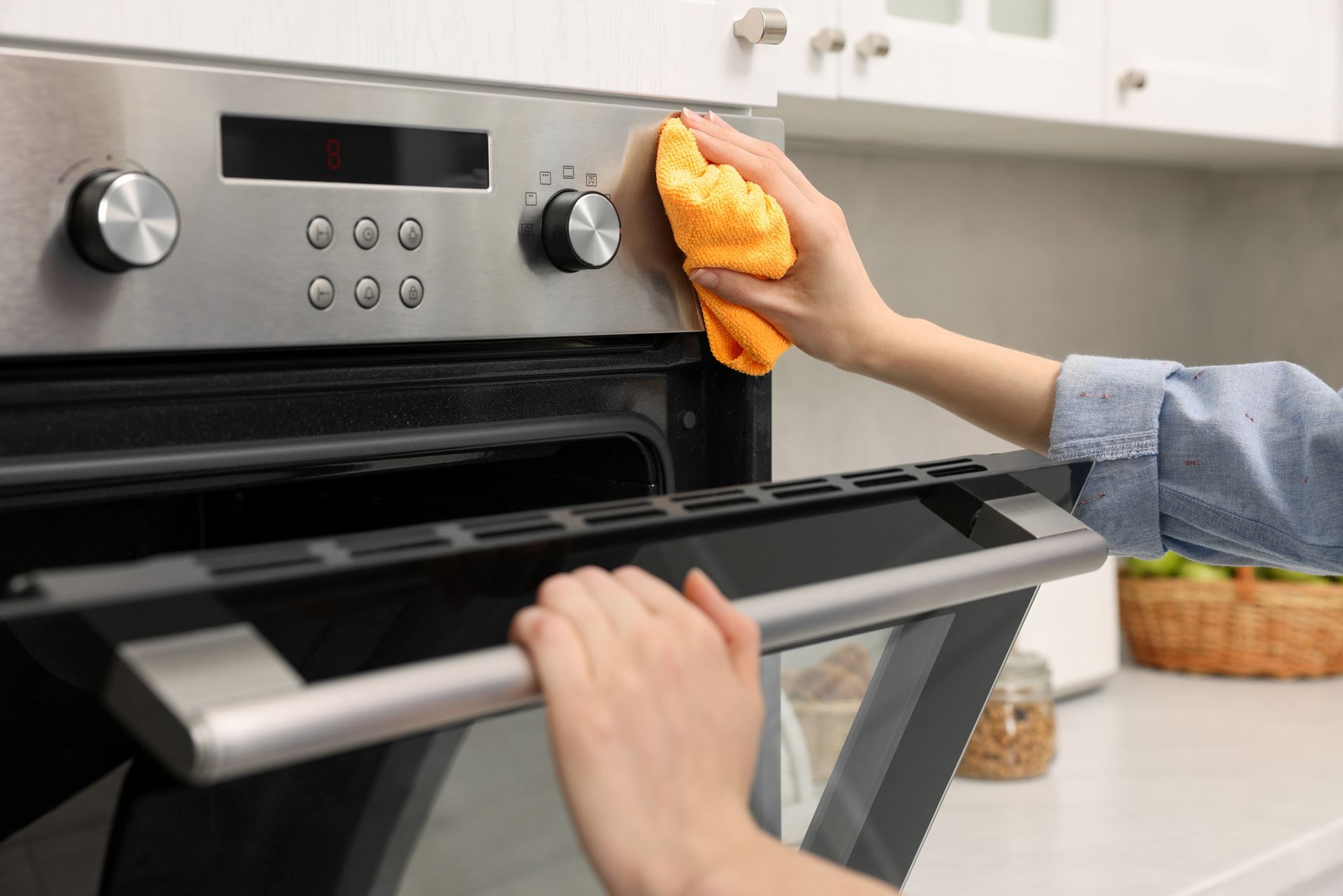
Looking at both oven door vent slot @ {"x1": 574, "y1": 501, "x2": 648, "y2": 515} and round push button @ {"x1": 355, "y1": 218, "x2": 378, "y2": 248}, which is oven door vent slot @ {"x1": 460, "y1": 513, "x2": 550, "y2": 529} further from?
round push button @ {"x1": 355, "y1": 218, "x2": 378, "y2": 248}

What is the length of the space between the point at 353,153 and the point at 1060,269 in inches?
54.8

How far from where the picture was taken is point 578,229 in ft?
1.88

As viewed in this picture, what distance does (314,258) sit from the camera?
511 millimetres

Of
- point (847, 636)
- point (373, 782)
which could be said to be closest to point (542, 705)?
point (373, 782)

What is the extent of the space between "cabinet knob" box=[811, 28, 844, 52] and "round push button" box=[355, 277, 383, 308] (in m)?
0.52

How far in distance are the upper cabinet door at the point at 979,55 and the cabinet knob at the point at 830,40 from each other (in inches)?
1.0

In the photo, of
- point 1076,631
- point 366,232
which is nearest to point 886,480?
point 366,232

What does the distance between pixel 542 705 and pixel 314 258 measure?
0.21 meters

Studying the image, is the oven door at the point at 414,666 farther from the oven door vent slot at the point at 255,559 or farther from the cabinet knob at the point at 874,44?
the cabinet knob at the point at 874,44

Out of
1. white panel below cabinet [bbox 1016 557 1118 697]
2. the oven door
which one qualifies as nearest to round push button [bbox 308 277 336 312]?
the oven door

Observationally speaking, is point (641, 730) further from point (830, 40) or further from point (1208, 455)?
point (830, 40)

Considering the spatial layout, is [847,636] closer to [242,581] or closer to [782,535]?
[782,535]

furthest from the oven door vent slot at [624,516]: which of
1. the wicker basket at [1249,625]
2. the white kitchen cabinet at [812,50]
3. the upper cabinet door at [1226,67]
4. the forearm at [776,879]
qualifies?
the wicker basket at [1249,625]

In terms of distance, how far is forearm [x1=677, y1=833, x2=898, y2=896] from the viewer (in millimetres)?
406
